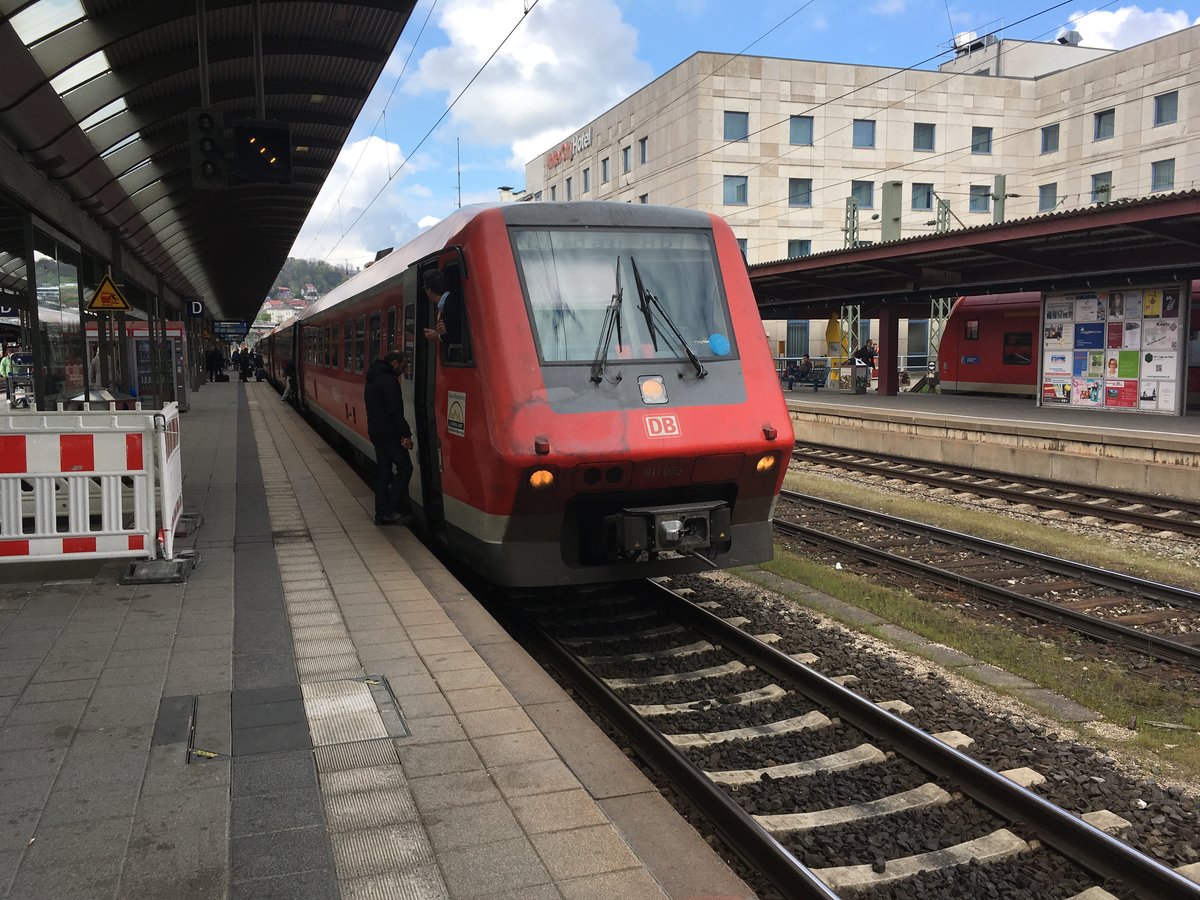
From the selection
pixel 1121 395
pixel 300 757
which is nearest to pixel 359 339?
pixel 300 757

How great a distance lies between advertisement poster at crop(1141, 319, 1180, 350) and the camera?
1738 centimetres

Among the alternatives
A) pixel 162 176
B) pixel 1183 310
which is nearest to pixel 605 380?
pixel 162 176

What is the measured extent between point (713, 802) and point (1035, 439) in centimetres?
1303

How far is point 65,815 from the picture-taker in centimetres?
340

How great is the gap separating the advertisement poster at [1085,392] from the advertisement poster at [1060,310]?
126 centimetres

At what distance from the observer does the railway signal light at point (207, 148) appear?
10.5 m

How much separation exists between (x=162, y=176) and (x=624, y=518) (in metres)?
13.8

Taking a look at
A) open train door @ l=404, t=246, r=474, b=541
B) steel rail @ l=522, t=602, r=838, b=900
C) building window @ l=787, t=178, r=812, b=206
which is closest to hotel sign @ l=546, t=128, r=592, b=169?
building window @ l=787, t=178, r=812, b=206

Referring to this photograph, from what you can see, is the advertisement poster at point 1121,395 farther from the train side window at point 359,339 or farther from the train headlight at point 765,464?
the train headlight at point 765,464

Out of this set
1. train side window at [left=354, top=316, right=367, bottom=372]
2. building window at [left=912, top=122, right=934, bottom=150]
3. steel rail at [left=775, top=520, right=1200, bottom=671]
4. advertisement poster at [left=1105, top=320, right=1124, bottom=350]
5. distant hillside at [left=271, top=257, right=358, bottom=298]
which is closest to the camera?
steel rail at [left=775, top=520, right=1200, bottom=671]

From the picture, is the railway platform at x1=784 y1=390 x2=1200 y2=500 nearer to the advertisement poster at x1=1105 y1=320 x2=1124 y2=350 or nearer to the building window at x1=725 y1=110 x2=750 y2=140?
the advertisement poster at x1=1105 y1=320 x2=1124 y2=350

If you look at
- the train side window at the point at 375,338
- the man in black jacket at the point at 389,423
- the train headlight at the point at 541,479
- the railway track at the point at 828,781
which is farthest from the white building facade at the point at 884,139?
the railway track at the point at 828,781

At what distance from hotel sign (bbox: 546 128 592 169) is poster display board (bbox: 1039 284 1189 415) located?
1674 inches

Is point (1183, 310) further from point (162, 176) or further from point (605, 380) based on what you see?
point (162, 176)
